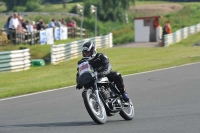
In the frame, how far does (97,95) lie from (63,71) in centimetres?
1465

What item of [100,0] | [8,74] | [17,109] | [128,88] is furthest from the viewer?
[100,0]

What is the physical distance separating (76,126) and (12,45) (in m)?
19.7

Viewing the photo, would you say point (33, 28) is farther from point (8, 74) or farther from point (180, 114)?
point (180, 114)

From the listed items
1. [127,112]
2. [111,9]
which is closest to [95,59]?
[127,112]

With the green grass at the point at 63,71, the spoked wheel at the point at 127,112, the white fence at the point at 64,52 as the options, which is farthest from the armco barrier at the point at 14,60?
the spoked wheel at the point at 127,112

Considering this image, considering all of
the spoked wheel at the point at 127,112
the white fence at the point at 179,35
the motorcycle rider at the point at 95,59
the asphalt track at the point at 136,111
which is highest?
the motorcycle rider at the point at 95,59

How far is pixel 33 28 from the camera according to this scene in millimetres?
31484

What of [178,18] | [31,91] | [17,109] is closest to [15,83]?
[31,91]

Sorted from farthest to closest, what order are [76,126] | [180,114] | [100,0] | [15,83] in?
[100,0] → [15,83] → [180,114] → [76,126]

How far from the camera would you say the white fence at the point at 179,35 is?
4138cm

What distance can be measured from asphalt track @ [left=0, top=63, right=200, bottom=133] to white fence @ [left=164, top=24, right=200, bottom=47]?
928 inches

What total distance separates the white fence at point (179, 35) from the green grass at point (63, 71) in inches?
228

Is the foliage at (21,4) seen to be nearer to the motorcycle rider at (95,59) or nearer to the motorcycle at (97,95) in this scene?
the motorcycle at (97,95)

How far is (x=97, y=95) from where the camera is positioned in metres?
9.55
